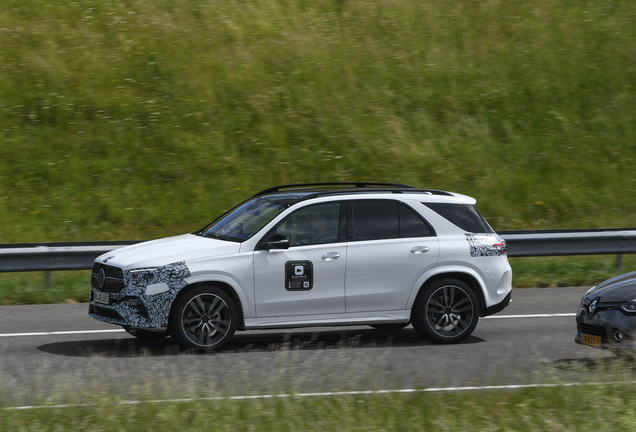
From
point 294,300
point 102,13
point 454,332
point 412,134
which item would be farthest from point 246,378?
point 102,13

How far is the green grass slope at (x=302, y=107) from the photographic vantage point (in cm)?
1609

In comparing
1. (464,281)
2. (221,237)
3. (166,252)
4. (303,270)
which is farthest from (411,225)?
(166,252)

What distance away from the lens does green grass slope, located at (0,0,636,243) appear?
16.1m

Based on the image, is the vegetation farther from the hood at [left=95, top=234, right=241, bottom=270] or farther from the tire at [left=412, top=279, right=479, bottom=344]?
the hood at [left=95, top=234, right=241, bottom=270]

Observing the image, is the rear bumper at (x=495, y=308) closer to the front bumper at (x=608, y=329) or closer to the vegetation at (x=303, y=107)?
the front bumper at (x=608, y=329)

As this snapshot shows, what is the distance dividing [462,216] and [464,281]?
0.75 meters

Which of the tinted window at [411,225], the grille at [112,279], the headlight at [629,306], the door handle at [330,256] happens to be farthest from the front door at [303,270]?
the headlight at [629,306]

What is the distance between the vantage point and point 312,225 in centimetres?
830

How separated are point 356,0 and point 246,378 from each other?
1640cm

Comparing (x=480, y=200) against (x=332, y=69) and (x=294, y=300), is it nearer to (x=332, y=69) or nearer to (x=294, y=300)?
(x=332, y=69)

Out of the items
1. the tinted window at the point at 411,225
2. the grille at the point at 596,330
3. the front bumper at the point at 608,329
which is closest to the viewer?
the front bumper at the point at 608,329

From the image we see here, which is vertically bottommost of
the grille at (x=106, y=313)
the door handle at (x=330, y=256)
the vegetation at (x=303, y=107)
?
the grille at (x=106, y=313)

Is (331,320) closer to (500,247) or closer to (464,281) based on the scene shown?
(464,281)

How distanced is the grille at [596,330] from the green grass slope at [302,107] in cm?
866
